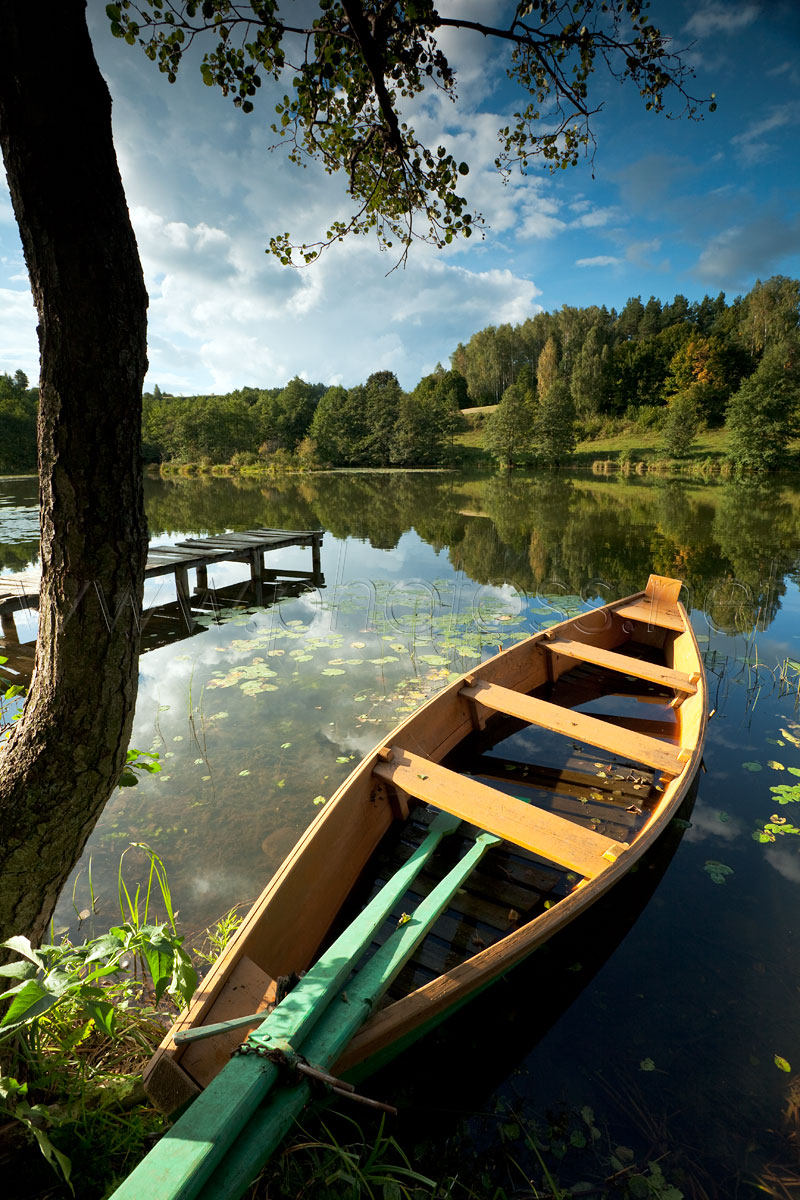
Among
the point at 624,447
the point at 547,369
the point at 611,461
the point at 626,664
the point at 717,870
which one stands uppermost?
the point at 547,369

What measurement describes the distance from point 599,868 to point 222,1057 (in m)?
1.63

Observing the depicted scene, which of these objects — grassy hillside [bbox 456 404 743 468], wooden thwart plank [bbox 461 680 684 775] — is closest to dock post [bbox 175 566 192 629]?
wooden thwart plank [bbox 461 680 684 775]

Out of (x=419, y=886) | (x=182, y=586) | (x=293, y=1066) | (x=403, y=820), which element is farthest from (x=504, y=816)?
(x=182, y=586)

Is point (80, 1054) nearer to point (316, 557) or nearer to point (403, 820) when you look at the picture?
point (403, 820)

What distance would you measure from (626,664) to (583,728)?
158 centimetres

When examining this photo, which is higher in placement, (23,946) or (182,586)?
(23,946)

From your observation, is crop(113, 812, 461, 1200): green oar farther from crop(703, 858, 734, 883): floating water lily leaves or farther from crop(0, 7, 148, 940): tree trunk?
crop(703, 858, 734, 883): floating water lily leaves

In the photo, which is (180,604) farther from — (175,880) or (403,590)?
(175,880)

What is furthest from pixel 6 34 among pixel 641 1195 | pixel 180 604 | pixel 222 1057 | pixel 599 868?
pixel 180 604

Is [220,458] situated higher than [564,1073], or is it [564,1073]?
[220,458]

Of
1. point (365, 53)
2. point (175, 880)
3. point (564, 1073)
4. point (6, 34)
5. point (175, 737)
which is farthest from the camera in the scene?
point (175, 737)

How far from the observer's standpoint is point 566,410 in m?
41.0

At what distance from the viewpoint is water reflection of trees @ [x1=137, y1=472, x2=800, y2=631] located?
392 inches

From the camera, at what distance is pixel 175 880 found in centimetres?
301
